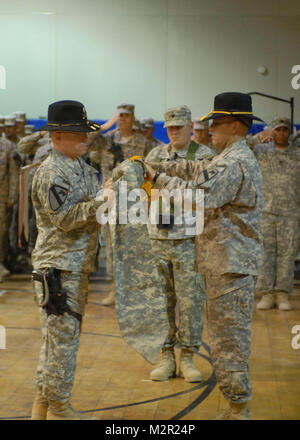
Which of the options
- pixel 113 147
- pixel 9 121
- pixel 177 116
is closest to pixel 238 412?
pixel 177 116

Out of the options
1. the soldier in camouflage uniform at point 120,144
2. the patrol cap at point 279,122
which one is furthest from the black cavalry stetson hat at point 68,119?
the patrol cap at point 279,122

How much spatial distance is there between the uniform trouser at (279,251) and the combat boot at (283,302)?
5 centimetres

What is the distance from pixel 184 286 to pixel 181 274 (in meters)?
0.08

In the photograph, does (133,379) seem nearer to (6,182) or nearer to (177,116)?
(177,116)

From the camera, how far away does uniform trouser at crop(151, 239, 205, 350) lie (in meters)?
4.28

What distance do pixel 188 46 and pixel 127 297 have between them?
398 centimetres

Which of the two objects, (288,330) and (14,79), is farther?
(14,79)

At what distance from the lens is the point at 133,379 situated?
428 cm

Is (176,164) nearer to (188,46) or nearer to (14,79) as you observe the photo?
(188,46)

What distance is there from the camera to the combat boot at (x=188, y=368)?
13.9ft

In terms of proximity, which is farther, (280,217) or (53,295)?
(280,217)

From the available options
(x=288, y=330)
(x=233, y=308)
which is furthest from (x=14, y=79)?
(x=233, y=308)

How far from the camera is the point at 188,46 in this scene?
656cm
